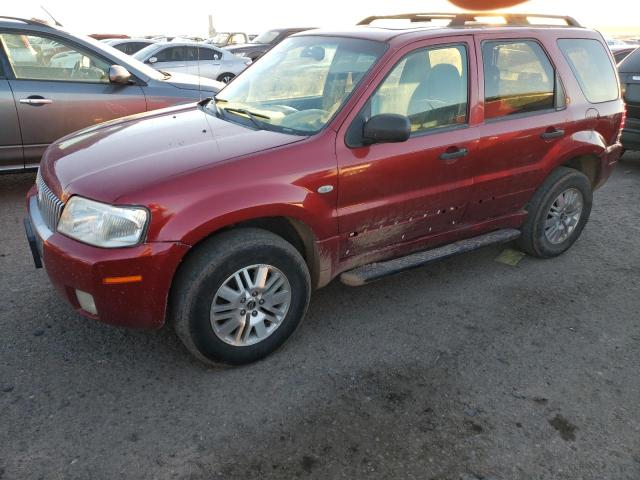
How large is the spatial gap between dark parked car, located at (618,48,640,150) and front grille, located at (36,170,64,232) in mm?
6360

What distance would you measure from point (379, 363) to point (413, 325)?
493 mm

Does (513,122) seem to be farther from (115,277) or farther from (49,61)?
(49,61)

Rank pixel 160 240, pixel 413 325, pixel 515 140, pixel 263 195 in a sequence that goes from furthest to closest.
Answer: pixel 515 140 < pixel 413 325 < pixel 263 195 < pixel 160 240

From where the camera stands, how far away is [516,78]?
3811 mm

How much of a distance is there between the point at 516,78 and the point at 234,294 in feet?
8.02

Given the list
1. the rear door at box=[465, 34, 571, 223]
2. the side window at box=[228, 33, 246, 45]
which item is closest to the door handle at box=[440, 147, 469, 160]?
the rear door at box=[465, 34, 571, 223]

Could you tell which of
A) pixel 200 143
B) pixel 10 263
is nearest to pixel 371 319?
pixel 200 143

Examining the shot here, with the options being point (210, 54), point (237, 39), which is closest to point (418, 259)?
point (210, 54)

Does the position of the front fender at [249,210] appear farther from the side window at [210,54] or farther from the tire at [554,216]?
the side window at [210,54]

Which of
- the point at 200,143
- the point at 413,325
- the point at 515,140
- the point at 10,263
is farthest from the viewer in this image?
the point at 10,263

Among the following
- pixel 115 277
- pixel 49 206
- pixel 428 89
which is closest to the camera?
pixel 115 277

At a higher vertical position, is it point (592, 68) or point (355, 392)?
point (592, 68)

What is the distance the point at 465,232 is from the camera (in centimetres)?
383

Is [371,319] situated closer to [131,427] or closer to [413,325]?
[413,325]
